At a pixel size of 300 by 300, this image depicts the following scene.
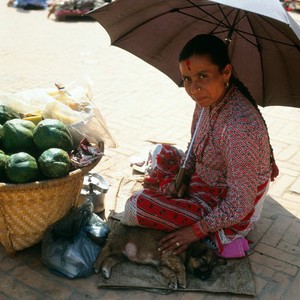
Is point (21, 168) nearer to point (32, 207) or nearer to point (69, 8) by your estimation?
point (32, 207)

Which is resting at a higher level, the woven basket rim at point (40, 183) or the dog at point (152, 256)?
the woven basket rim at point (40, 183)

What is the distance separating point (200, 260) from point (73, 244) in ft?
2.75

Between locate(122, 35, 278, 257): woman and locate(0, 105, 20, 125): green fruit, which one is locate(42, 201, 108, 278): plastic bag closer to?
locate(122, 35, 278, 257): woman

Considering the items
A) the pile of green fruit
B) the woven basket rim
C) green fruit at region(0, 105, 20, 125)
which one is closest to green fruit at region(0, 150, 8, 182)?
the pile of green fruit

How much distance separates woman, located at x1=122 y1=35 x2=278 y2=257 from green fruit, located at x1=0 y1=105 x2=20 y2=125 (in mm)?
1065

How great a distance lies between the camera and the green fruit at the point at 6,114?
2.86 meters

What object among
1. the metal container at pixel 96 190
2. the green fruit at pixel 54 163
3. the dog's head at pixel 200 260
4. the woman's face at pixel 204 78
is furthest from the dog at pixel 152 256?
the woman's face at pixel 204 78

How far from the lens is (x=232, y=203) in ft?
8.12

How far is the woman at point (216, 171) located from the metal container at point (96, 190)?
52 cm

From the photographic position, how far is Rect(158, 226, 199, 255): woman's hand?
258 cm

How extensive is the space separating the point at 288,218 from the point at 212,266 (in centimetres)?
100

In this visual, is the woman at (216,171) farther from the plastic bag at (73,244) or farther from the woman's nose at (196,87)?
→ the plastic bag at (73,244)

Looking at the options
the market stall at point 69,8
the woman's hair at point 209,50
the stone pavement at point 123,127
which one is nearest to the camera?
the woman's hair at point 209,50

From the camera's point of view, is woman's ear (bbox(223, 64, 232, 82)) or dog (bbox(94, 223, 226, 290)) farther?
dog (bbox(94, 223, 226, 290))
